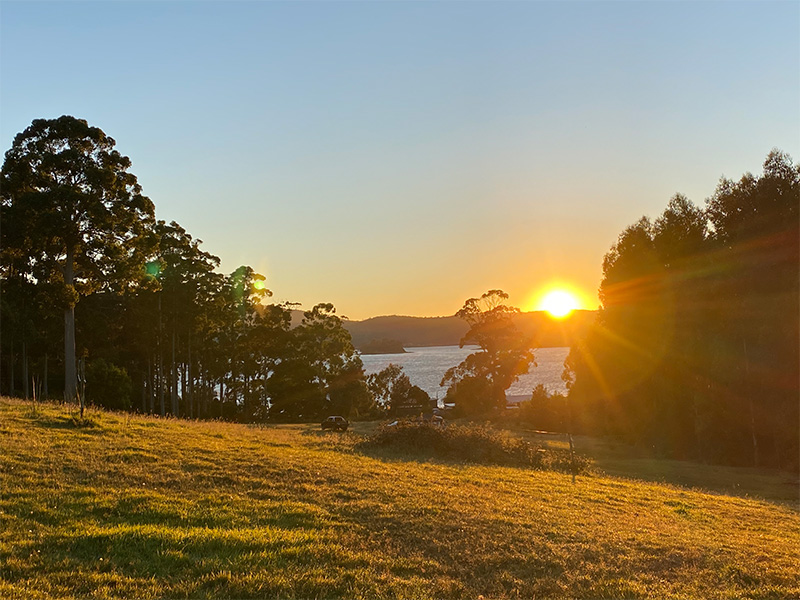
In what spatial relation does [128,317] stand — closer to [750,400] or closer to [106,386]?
[106,386]

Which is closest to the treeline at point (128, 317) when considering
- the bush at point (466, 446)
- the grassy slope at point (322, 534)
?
the grassy slope at point (322, 534)

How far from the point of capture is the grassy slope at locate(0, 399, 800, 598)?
7250mm

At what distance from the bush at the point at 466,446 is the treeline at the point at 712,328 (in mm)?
16897

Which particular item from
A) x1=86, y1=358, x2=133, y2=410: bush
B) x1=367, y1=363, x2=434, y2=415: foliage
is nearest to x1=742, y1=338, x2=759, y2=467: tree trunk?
x1=367, y1=363, x2=434, y2=415: foliage

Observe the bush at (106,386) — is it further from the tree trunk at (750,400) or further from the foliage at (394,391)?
the tree trunk at (750,400)

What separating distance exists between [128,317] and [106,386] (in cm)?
944

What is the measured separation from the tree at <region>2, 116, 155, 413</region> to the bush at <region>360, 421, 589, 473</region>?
15191mm

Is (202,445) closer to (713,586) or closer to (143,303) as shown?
(713,586)

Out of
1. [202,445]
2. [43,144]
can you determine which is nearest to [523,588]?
[202,445]

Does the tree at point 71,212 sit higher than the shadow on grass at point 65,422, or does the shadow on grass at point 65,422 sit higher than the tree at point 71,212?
the tree at point 71,212

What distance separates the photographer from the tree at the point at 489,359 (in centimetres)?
7125

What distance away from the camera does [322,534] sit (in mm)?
9172

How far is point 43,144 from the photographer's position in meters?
28.8

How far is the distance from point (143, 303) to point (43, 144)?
23.5m
